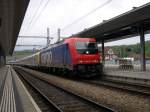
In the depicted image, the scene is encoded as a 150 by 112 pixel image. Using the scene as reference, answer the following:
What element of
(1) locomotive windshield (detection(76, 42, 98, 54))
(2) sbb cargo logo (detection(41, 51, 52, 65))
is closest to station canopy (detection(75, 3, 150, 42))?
(1) locomotive windshield (detection(76, 42, 98, 54))

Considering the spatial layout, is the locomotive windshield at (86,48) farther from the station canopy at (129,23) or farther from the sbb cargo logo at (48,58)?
the sbb cargo logo at (48,58)

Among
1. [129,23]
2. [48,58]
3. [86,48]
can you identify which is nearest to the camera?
[129,23]

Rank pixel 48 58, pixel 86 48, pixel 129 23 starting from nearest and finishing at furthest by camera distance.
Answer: pixel 129 23 → pixel 86 48 → pixel 48 58

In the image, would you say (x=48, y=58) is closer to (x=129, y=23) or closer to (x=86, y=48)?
(x=86, y=48)

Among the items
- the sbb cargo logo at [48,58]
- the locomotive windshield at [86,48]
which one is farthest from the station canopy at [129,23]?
the sbb cargo logo at [48,58]

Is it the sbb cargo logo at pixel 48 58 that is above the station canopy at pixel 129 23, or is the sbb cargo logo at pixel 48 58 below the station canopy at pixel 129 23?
below

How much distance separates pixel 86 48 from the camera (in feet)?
79.0

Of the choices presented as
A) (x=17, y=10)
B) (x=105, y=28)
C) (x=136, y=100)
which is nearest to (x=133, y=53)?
(x=105, y=28)

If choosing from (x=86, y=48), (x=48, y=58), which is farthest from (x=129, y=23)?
(x=48, y=58)

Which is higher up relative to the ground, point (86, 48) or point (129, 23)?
point (129, 23)

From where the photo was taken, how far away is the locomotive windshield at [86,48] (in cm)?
2381

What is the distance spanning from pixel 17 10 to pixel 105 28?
7.75m

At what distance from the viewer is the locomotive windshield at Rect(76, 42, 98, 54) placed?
23812mm

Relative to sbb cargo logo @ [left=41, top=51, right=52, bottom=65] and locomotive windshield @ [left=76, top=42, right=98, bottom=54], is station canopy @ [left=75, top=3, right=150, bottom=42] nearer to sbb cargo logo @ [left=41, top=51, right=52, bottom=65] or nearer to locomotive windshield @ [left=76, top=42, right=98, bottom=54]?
locomotive windshield @ [left=76, top=42, right=98, bottom=54]
